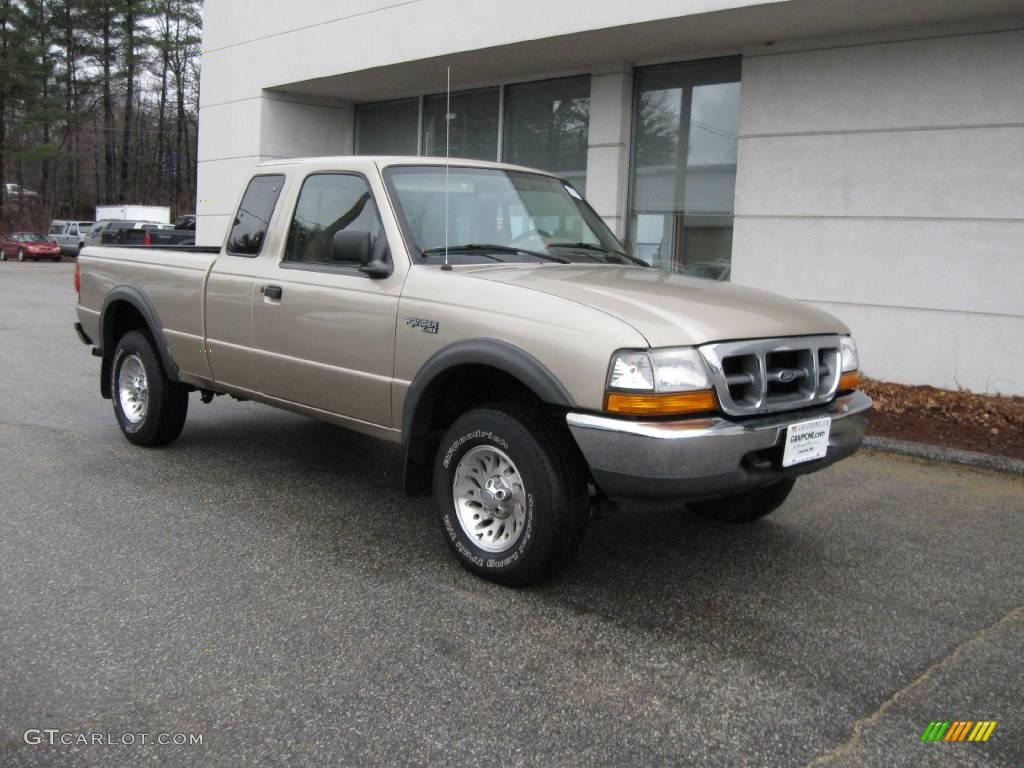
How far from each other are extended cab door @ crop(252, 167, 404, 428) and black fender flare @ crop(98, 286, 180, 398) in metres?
1.16

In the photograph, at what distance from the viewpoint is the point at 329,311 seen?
16.4ft

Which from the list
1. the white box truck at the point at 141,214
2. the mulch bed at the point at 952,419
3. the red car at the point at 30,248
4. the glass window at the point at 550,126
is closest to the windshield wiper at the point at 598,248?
the mulch bed at the point at 952,419

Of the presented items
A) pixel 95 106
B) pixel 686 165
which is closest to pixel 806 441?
pixel 686 165

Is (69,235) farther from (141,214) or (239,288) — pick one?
(239,288)

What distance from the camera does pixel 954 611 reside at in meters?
4.18

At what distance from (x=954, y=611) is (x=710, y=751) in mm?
1821

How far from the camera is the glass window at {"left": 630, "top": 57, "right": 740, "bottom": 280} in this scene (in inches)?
424

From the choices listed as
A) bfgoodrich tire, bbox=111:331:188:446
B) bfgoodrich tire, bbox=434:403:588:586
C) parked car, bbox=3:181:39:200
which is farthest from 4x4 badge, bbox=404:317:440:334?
parked car, bbox=3:181:39:200

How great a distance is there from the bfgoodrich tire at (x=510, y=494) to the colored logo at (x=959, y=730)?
151 cm

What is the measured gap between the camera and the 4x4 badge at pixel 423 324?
175 inches

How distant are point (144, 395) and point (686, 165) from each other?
273 inches

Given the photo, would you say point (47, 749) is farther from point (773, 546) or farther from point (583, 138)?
point (583, 138)

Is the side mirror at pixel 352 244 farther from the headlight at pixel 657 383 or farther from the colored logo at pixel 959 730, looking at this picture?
the colored logo at pixel 959 730

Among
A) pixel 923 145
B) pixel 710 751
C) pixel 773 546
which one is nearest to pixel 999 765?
pixel 710 751
